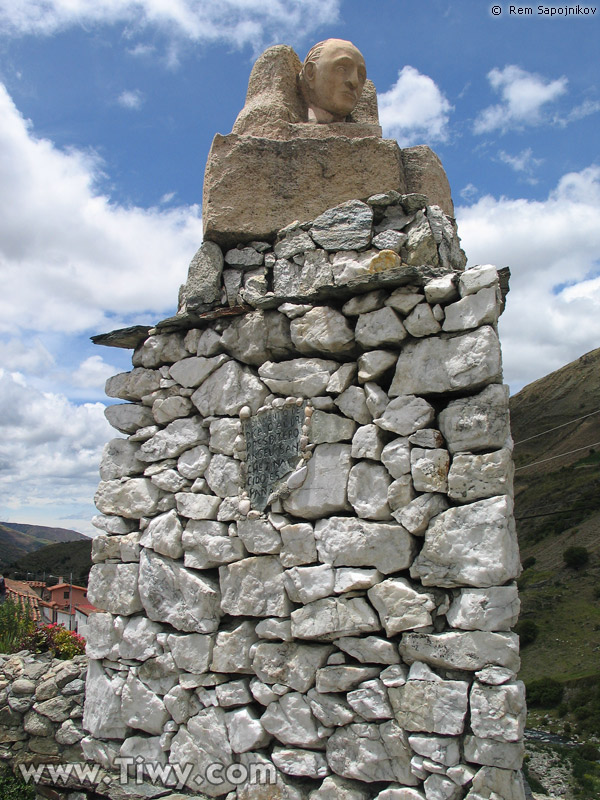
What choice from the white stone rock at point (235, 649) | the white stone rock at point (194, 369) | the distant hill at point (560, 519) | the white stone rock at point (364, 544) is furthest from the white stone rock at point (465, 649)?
the distant hill at point (560, 519)

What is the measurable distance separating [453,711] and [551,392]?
52.5m

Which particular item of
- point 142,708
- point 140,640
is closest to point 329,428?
point 140,640

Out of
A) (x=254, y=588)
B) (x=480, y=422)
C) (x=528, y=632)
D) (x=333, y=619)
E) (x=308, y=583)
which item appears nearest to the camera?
(x=480, y=422)

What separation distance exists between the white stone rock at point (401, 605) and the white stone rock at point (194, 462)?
61.3 inches

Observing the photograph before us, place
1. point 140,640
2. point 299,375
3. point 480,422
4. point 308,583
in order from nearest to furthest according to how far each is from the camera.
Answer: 1. point 480,422
2. point 308,583
3. point 299,375
4. point 140,640

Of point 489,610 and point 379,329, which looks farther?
point 379,329

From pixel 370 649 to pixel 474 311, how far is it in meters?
2.03

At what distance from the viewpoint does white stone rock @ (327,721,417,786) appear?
332cm

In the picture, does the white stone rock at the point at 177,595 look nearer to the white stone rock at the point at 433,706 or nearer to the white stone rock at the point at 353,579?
the white stone rock at the point at 353,579

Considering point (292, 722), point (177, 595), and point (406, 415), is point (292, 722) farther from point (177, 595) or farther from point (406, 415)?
point (406, 415)

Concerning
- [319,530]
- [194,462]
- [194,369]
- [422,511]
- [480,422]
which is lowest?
[319,530]

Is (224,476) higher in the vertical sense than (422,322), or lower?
lower

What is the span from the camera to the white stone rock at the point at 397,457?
353 cm

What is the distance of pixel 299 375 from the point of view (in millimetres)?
4113
